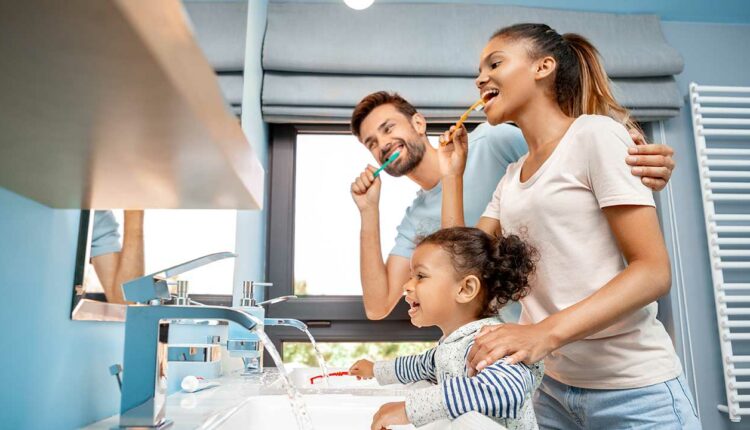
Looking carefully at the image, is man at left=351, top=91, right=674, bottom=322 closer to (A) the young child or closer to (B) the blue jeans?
(A) the young child

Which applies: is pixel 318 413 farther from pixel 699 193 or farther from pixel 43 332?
pixel 699 193

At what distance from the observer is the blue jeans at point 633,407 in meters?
0.90

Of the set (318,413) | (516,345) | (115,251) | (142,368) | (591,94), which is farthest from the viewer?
(591,94)

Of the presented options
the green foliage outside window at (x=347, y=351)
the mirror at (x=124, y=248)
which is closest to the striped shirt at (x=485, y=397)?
the mirror at (x=124, y=248)

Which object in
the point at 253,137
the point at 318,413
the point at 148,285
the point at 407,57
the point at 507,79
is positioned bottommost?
the point at 318,413

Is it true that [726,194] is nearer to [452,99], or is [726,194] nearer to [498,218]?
[452,99]

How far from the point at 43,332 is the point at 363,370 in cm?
76

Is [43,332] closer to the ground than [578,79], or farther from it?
closer to the ground

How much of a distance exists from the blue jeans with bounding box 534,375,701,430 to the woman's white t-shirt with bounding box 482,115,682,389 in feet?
0.05

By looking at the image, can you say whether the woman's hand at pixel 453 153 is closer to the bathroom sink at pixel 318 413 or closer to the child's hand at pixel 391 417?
the bathroom sink at pixel 318 413

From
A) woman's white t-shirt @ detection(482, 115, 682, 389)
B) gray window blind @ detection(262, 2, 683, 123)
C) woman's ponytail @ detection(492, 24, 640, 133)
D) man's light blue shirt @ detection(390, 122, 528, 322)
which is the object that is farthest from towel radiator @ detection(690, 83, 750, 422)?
woman's white t-shirt @ detection(482, 115, 682, 389)

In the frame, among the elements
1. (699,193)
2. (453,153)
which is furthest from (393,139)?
(699,193)

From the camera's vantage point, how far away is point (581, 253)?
1.00 metres

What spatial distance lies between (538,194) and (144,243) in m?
0.74
